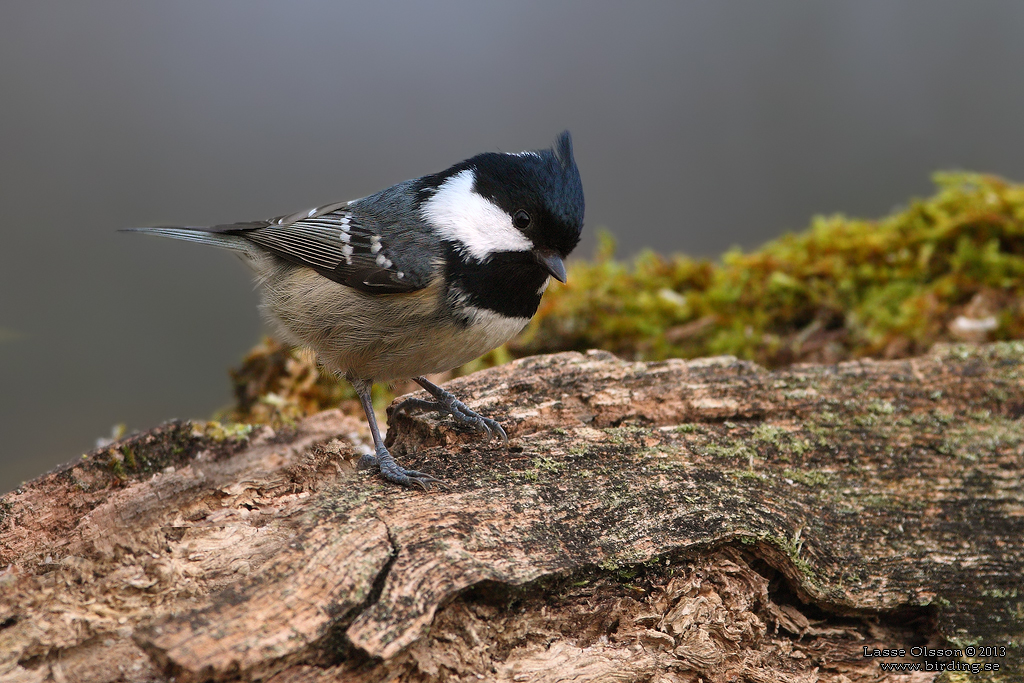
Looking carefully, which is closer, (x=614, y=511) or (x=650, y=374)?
(x=614, y=511)

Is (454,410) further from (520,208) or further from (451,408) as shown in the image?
(520,208)

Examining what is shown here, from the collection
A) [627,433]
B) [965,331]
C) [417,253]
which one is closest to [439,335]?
[417,253]

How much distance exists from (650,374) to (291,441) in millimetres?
1335

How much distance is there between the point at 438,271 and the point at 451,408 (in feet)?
1.61

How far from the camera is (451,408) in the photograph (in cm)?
270

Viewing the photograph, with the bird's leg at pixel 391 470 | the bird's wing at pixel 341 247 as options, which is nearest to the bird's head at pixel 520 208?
the bird's wing at pixel 341 247

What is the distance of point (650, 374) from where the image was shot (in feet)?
9.32

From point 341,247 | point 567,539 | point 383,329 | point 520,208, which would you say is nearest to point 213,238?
point 341,247

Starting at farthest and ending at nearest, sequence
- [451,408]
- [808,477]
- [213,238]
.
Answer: [213,238]
[451,408]
[808,477]

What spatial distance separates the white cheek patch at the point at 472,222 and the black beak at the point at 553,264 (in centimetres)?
5

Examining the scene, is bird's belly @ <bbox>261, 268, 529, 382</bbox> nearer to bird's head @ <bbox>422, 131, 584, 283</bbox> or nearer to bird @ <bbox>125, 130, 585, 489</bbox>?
bird @ <bbox>125, 130, 585, 489</bbox>

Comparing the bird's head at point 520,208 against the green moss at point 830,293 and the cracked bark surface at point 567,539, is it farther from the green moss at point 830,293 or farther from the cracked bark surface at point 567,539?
the green moss at point 830,293

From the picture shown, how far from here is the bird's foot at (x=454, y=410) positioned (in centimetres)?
255

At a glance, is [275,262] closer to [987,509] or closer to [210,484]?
[210,484]
